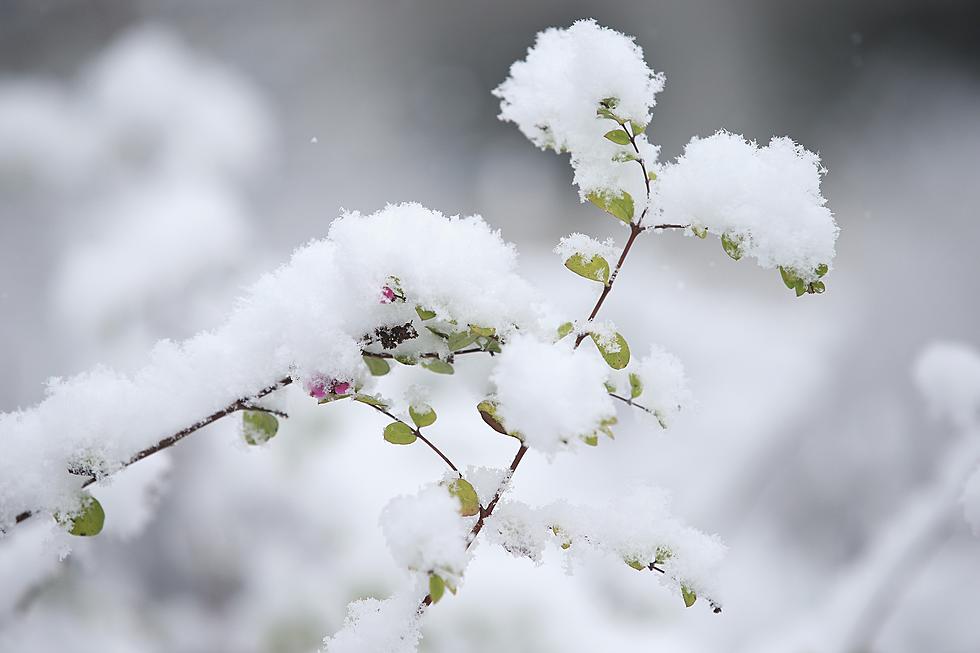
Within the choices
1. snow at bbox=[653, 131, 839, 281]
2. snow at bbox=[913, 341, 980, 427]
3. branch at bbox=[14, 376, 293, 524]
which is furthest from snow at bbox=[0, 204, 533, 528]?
snow at bbox=[913, 341, 980, 427]

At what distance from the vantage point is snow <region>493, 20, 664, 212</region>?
362 mm

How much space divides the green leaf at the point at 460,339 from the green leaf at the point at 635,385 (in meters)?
0.09

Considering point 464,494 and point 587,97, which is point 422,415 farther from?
point 587,97

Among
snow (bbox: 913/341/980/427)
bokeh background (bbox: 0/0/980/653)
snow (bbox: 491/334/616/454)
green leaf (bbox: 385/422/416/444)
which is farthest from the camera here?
bokeh background (bbox: 0/0/980/653)

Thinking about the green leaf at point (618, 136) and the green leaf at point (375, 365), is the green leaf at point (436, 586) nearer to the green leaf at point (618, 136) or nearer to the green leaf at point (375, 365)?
the green leaf at point (375, 365)

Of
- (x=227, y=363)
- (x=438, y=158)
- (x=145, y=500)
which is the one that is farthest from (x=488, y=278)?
(x=438, y=158)

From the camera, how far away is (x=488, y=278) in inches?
14.0

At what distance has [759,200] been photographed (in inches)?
13.6

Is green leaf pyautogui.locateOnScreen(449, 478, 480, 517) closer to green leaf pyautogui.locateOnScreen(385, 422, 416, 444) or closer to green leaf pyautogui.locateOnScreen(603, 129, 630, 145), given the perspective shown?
green leaf pyautogui.locateOnScreen(385, 422, 416, 444)

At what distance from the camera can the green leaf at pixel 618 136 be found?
0.36 m

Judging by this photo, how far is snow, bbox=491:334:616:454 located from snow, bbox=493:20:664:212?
12 cm

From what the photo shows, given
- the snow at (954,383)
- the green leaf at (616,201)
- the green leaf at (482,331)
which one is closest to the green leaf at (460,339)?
the green leaf at (482,331)

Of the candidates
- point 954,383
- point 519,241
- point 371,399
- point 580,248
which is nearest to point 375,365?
point 371,399

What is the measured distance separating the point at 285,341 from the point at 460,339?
0.10 meters
